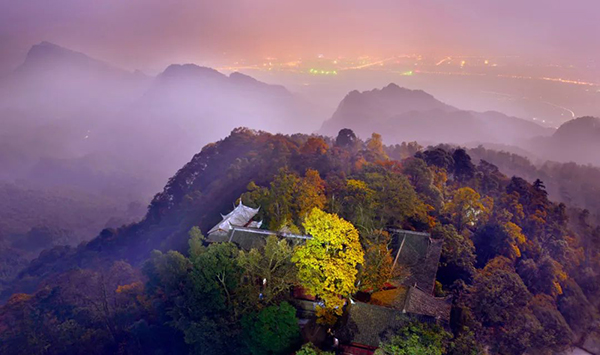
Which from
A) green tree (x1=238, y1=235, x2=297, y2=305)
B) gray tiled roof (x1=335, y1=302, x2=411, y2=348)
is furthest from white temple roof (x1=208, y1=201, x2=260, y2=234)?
gray tiled roof (x1=335, y1=302, x2=411, y2=348)

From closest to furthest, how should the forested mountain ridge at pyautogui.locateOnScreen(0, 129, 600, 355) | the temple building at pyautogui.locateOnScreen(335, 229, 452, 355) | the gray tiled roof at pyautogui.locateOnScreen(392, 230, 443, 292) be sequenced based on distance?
the temple building at pyautogui.locateOnScreen(335, 229, 452, 355) < the forested mountain ridge at pyautogui.locateOnScreen(0, 129, 600, 355) < the gray tiled roof at pyautogui.locateOnScreen(392, 230, 443, 292)

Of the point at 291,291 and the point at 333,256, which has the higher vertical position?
the point at 333,256

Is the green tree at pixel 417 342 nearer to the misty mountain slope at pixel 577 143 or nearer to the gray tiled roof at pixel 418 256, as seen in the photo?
the gray tiled roof at pixel 418 256

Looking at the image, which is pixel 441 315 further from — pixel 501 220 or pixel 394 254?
pixel 501 220

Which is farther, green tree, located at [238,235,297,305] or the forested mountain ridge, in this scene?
the forested mountain ridge

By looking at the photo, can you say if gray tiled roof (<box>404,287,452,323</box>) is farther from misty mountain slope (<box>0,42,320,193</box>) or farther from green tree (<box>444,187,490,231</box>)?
misty mountain slope (<box>0,42,320,193</box>)

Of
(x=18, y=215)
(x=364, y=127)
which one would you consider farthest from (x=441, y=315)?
(x=364, y=127)

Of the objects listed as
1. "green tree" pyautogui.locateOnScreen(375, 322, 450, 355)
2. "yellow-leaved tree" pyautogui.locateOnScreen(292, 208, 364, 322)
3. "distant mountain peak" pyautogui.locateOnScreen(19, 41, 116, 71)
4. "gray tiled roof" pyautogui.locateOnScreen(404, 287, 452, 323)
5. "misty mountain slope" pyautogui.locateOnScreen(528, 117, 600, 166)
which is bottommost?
"misty mountain slope" pyautogui.locateOnScreen(528, 117, 600, 166)
